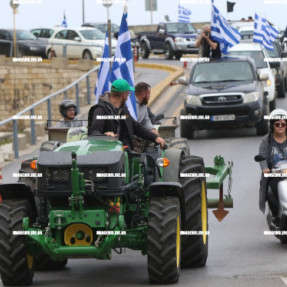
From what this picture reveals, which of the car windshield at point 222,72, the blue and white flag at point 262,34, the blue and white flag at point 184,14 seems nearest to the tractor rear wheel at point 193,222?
the car windshield at point 222,72

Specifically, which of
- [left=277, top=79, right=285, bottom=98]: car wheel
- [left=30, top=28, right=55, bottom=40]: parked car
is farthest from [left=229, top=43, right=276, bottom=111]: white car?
[left=30, top=28, right=55, bottom=40]: parked car

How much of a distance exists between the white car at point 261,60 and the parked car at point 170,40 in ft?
66.3

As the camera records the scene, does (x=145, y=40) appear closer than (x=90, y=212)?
No

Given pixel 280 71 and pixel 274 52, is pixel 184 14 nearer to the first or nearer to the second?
pixel 274 52

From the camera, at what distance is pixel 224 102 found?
2614 centimetres

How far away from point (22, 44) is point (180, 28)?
784cm

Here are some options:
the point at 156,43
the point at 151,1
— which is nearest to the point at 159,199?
the point at 156,43

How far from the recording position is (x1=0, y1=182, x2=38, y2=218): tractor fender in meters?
11.3

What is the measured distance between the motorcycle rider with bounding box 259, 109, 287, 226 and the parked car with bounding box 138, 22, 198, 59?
127 feet

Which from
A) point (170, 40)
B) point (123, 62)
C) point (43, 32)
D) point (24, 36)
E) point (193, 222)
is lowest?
point (170, 40)

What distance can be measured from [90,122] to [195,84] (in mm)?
14877

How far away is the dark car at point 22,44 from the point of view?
5184cm

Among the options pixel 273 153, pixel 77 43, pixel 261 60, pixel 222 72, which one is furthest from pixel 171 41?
pixel 273 153

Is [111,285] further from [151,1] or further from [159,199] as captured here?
[151,1]
